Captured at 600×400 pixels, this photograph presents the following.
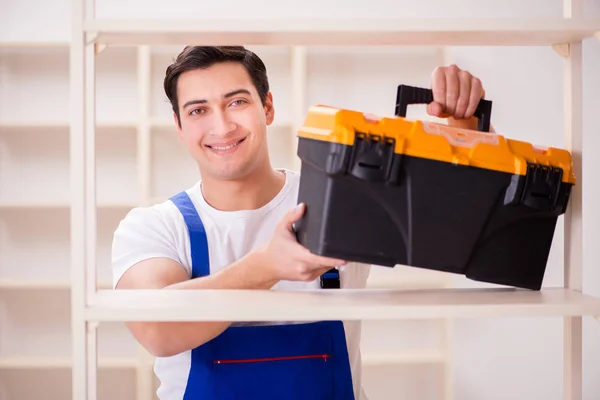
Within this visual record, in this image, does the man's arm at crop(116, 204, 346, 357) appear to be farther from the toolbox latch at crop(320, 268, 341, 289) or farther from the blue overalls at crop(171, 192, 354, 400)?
the toolbox latch at crop(320, 268, 341, 289)

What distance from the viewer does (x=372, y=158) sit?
3.34ft

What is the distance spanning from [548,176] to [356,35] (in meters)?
0.40

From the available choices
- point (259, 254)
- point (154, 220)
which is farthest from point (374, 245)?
point (154, 220)

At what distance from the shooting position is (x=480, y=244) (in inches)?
43.3

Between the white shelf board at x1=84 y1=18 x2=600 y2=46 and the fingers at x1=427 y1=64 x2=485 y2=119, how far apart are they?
0.16 metres

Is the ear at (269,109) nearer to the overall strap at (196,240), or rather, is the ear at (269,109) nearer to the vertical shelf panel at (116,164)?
the overall strap at (196,240)

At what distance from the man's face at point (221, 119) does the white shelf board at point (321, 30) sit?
448mm

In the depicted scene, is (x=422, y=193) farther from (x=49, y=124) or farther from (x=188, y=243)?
(x=49, y=124)

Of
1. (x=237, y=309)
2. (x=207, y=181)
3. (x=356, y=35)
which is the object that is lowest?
(x=237, y=309)

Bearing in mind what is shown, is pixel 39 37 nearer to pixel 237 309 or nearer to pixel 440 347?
pixel 440 347

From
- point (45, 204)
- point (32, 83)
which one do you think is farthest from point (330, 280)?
point (32, 83)

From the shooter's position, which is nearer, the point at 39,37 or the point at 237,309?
the point at 237,309

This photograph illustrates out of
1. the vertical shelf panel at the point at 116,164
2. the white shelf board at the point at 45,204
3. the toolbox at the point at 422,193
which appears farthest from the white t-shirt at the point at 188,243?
the vertical shelf panel at the point at 116,164

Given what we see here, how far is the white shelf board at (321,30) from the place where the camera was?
1.03 metres
